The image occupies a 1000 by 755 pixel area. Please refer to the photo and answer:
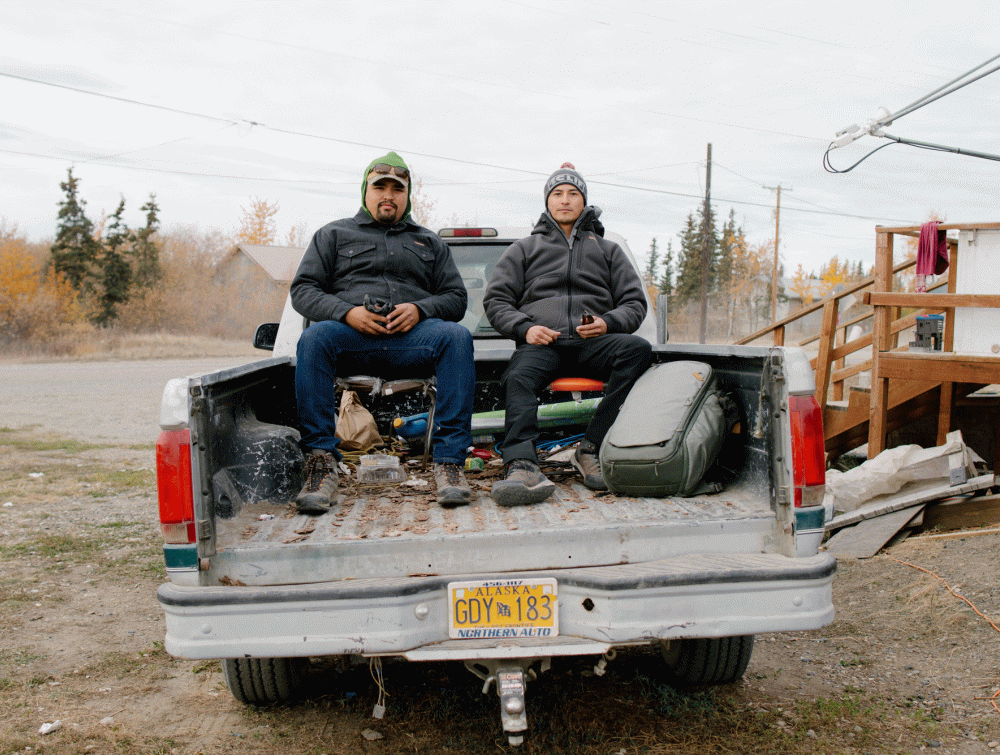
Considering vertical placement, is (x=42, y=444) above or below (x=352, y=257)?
below

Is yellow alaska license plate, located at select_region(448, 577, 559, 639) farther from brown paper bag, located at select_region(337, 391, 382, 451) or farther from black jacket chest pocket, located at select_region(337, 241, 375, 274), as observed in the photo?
black jacket chest pocket, located at select_region(337, 241, 375, 274)

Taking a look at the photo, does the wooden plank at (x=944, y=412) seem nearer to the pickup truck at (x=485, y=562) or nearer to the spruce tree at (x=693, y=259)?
the pickup truck at (x=485, y=562)

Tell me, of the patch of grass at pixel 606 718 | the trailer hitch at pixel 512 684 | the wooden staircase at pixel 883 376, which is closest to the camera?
the trailer hitch at pixel 512 684

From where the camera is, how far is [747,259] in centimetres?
6047

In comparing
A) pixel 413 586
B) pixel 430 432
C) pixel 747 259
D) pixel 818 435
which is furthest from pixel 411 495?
pixel 747 259

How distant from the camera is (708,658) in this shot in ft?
10.3

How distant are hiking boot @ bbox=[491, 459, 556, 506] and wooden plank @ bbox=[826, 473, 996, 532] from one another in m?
3.83

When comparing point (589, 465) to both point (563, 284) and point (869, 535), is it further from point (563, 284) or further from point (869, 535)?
point (869, 535)

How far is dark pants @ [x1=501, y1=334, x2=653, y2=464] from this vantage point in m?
3.45

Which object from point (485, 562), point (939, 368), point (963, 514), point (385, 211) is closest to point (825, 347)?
point (939, 368)

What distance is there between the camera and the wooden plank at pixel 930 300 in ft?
21.1

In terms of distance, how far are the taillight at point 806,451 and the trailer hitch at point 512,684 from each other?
0.98 metres

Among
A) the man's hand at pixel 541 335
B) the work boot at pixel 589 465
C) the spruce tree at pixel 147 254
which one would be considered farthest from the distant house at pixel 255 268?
the work boot at pixel 589 465

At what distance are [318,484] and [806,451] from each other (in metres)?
1.79
